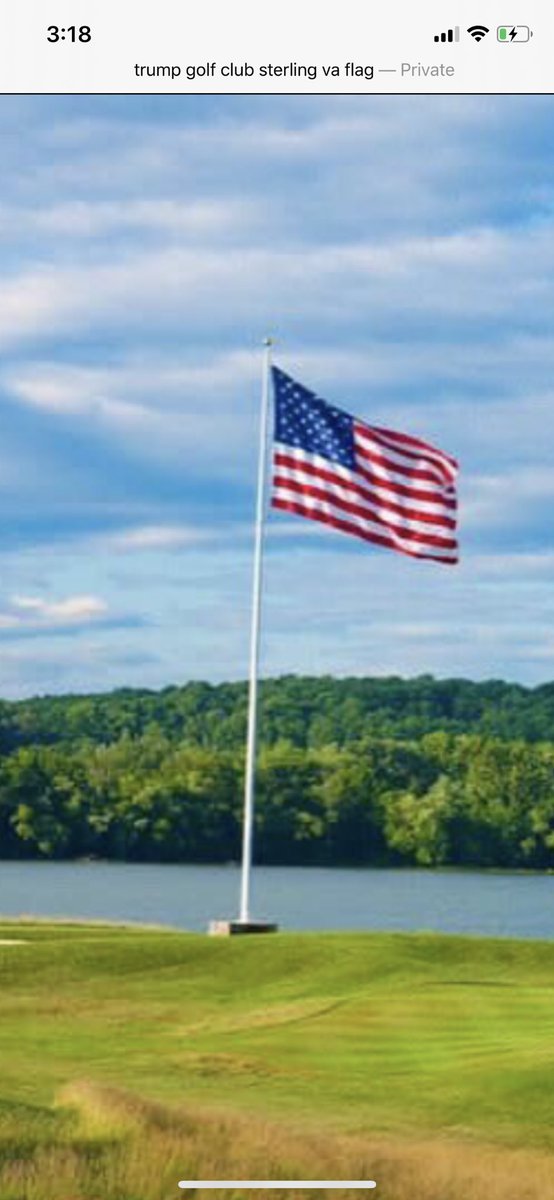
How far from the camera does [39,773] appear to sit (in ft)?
378

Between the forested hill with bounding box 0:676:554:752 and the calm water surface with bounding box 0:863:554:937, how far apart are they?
55.3 meters

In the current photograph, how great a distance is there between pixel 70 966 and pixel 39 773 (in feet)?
276

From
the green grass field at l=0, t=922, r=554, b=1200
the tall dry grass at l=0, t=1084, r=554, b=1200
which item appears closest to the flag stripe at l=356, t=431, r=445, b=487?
the green grass field at l=0, t=922, r=554, b=1200

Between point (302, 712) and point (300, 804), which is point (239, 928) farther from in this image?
point (302, 712)

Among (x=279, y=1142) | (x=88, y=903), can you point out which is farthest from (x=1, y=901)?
(x=279, y=1142)

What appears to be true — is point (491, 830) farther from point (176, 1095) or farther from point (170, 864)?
point (176, 1095)

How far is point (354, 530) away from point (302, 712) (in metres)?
142

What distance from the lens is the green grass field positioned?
14.3 m
